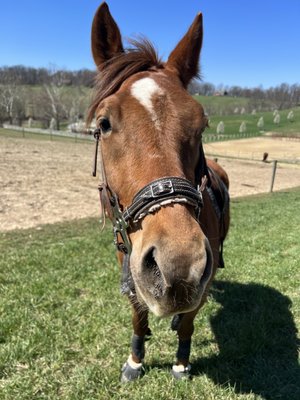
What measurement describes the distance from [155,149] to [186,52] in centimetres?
111

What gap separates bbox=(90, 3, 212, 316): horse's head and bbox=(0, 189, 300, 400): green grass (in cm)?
151

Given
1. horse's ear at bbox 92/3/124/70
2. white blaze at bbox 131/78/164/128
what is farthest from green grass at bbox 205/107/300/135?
white blaze at bbox 131/78/164/128

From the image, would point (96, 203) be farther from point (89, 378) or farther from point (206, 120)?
point (206, 120)

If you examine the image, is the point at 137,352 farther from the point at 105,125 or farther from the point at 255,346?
the point at 105,125

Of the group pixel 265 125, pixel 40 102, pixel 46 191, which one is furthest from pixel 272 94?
pixel 46 191

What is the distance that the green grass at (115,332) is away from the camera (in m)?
2.96

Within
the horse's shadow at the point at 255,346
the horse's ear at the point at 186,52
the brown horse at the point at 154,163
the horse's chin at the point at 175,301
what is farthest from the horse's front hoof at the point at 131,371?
the horse's ear at the point at 186,52

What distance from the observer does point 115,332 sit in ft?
12.3

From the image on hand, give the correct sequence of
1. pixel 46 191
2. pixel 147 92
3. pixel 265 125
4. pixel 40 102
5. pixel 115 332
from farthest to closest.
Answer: pixel 265 125 < pixel 40 102 < pixel 46 191 < pixel 115 332 < pixel 147 92

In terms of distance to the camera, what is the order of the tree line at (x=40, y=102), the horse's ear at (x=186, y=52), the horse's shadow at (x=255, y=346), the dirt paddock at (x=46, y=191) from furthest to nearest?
the tree line at (x=40, y=102)
the dirt paddock at (x=46, y=191)
the horse's shadow at (x=255, y=346)
the horse's ear at (x=186, y=52)

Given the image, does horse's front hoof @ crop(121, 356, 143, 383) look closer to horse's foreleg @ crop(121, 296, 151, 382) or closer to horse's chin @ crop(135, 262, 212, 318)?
horse's foreleg @ crop(121, 296, 151, 382)

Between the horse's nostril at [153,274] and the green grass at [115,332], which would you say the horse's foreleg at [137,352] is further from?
the horse's nostril at [153,274]

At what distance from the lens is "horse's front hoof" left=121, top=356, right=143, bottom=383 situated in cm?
305

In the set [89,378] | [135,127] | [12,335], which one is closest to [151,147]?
[135,127]
